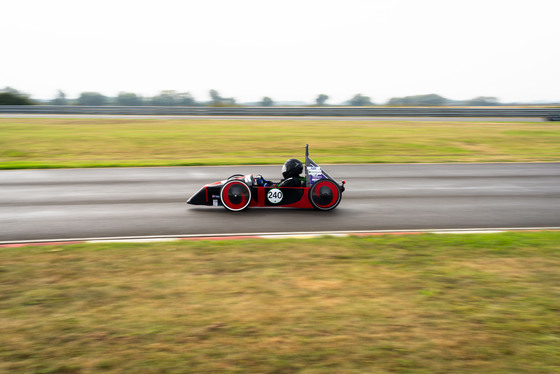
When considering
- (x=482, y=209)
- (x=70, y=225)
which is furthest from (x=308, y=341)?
(x=482, y=209)

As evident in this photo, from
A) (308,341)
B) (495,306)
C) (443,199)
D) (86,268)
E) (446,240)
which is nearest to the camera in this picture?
(308,341)

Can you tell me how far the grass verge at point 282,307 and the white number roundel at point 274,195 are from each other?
7.78ft

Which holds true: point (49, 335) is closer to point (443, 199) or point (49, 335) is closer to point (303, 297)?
point (303, 297)

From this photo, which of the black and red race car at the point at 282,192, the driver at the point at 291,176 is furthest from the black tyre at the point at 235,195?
the driver at the point at 291,176

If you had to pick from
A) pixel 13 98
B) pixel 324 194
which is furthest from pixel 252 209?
pixel 13 98

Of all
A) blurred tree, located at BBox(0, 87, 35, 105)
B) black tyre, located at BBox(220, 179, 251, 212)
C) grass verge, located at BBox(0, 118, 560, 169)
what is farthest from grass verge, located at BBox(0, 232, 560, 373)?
blurred tree, located at BBox(0, 87, 35, 105)

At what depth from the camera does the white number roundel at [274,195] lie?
9.71 metres

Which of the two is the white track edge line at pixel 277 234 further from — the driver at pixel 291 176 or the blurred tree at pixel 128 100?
the blurred tree at pixel 128 100

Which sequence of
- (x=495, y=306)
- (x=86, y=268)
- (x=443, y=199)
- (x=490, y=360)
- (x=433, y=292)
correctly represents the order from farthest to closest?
(x=443, y=199), (x=86, y=268), (x=433, y=292), (x=495, y=306), (x=490, y=360)

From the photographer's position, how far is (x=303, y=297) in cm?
529

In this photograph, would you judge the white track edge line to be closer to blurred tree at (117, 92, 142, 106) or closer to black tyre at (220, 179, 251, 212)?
black tyre at (220, 179, 251, 212)

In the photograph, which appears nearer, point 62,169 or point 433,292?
point 433,292

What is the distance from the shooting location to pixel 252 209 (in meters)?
10.1

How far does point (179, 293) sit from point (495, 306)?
141 inches
